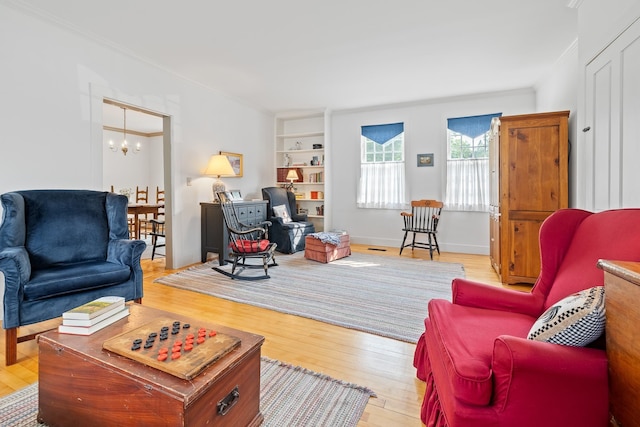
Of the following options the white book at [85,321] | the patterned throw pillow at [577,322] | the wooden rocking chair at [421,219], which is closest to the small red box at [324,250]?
the wooden rocking chair at [421,219]

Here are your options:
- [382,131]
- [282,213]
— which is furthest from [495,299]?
[382,131]

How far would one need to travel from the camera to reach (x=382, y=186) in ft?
19.7

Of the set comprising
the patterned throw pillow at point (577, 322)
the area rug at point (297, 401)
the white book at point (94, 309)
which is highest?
the patterned throw pillow at point (577, 322)

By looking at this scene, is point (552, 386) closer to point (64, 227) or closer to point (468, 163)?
point (64, 227)

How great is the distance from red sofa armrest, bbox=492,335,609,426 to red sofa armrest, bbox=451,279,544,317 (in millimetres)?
605

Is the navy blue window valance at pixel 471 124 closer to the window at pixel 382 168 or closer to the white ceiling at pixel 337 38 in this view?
the white ceiling at pixel 337 38

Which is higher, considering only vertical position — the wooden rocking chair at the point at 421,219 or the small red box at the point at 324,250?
the wooden rocking chair at the point at 421,219

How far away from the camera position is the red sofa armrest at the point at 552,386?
3.12 feet

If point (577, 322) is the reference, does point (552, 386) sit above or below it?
below

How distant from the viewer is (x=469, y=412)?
40.6 inches

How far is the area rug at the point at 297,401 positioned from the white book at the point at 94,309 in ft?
1.76

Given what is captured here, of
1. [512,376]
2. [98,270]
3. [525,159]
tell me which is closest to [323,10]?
[525,159]

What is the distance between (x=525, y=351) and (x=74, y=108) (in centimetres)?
400

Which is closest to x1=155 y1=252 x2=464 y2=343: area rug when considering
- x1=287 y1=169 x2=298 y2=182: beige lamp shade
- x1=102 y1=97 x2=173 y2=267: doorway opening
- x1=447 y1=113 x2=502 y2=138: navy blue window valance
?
x1=287 y1=169 x2=298 y2=182: beige lamp shade
